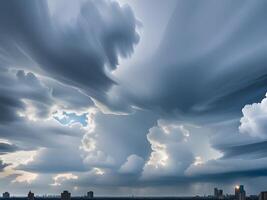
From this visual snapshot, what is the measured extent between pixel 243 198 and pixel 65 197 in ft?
211

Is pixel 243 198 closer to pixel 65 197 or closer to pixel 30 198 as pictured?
pixel 65 197

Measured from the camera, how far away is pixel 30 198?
586 ft

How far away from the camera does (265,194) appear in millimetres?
96125

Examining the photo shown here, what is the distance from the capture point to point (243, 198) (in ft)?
382

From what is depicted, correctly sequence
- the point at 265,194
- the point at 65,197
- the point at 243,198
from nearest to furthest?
the point at 265,194 < the point at 243,198 < the point at 65,197

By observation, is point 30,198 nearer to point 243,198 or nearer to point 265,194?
point 243,198

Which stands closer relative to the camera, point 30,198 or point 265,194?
point 265,194

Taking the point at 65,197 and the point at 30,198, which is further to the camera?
the point at 30,198

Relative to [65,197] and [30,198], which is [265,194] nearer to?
[65,197]

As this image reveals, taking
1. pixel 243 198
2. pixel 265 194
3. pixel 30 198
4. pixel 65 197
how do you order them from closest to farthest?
pixel 265 194 < pixel 243 198 < pixel 65 197 < pixel 30 198

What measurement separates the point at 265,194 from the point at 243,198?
21.3 m

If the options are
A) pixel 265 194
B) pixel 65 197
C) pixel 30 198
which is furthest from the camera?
pixel 30 198

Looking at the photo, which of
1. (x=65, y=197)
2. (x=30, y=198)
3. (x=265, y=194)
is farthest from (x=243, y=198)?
(x=30, y=198)

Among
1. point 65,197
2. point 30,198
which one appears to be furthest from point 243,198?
point 30,198
